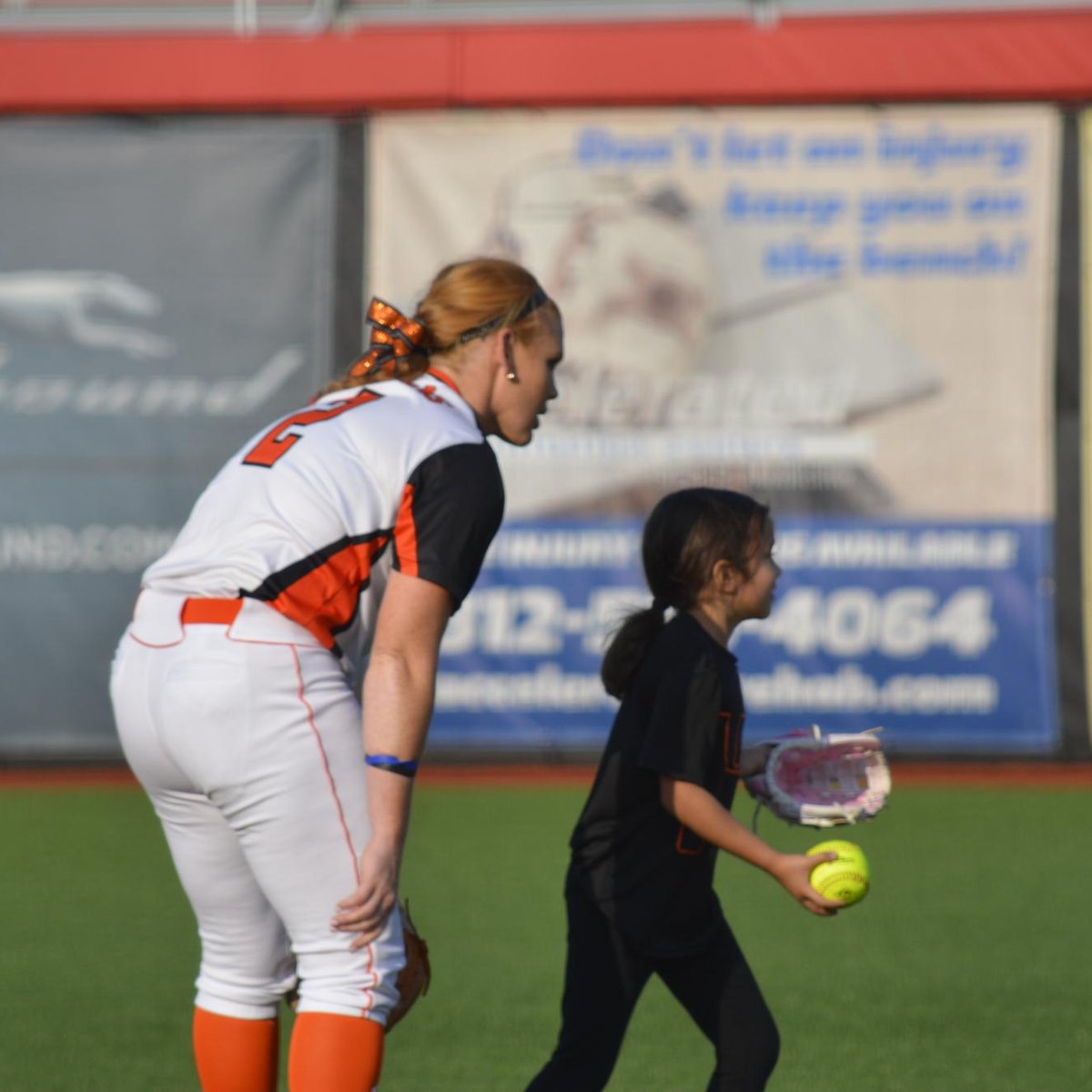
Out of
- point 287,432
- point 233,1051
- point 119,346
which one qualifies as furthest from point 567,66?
point 233,1051

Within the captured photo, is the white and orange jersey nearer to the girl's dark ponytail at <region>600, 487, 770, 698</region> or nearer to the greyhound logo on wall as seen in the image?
the girl's dark ponytail at <region>600, 487, 770, 698</region>

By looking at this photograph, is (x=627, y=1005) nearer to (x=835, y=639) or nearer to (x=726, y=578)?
(x=726, y=578)

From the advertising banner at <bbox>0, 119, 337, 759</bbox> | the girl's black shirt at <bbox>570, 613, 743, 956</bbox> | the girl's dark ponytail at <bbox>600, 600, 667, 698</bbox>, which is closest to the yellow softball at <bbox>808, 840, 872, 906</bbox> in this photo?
the girl's black shirt at <bbox>570, 613, 743, 956</bbox>

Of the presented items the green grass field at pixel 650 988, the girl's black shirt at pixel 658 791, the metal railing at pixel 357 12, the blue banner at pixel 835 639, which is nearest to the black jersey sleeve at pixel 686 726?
the girl's black shirt at pixel 658 791

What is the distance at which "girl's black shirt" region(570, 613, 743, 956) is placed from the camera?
10.3 feet

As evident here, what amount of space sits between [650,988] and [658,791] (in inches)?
81.9

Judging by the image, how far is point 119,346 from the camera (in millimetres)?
9766

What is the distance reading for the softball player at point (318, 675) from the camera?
2680 mm

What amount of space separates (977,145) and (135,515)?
4.99 meters

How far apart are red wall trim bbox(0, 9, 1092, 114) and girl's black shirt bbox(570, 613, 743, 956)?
6899 mm

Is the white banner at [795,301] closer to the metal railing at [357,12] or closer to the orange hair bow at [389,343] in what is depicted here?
the metal railing at [357,12]

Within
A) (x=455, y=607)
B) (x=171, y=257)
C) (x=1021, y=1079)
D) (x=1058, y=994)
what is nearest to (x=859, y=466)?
(x=171, y=257)

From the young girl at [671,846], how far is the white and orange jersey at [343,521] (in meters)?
0.60

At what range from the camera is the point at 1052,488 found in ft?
31.3
